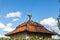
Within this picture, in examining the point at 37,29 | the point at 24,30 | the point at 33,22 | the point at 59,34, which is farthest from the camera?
the point at 59,34

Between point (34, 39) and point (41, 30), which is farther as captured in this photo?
point (41, 30)

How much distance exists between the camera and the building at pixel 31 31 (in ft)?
101

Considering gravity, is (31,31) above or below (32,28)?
below

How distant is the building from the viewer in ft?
101

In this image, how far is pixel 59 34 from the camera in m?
40.2

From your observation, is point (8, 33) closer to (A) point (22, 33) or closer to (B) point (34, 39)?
(A) point (22, 33)

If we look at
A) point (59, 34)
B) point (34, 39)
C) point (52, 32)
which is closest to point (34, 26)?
point (52, 32)

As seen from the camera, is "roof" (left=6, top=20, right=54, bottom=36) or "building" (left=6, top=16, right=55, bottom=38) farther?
"roof" (left=6, top=20, right=54, bottom=36)

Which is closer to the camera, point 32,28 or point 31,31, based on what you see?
point 31,31

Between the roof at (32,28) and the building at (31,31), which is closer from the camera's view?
the building at (31,31)

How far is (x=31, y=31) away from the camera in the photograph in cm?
3044

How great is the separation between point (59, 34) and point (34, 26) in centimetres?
856

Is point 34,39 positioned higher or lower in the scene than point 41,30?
lower

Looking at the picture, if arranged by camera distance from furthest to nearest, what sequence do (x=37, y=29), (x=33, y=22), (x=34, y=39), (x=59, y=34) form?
1. (x=59, y=34)
2. (x=33, y=22)
3. (x=37, y=29)
4. (x=34, y=39)
